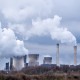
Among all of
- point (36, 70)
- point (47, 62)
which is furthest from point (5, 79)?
point (47, 62)

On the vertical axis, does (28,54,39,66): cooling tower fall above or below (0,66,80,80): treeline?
above

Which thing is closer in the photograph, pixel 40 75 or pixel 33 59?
pixel 40 75

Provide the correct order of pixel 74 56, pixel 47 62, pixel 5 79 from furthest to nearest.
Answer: pixel 47 62 < pixel 74 56 < pixel 5 79

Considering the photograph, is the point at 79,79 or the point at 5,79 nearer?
the point at 5,79

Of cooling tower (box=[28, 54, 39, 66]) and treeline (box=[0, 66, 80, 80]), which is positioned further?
cooling tower (box=[28, 54, 39, 66])

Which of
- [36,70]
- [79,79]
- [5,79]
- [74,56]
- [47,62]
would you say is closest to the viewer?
[5,79]

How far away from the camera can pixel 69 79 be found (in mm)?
43750

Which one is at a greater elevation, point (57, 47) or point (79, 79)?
point (57, 47)

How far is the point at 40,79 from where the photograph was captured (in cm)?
4412

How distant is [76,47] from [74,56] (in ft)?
12.5

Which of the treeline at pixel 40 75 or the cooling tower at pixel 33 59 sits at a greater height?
the cooling tower at pixel 33 59

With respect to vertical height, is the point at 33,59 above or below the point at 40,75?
above

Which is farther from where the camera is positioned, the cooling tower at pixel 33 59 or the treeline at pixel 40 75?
the cooling tower at pixel 33 59

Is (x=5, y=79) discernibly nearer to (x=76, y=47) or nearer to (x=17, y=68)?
(x=17, y=68)
